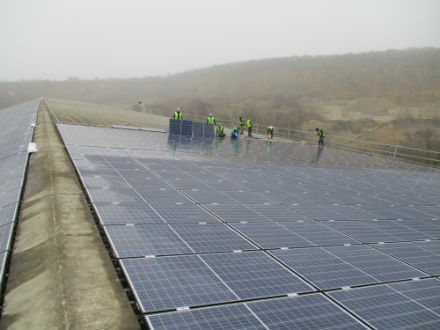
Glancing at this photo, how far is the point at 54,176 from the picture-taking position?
11.0 meters

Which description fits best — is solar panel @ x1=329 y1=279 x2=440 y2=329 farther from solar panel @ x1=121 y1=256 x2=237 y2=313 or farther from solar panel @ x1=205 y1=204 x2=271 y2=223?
solar panel @ x1=205 y1=204 x2=271 y2=223

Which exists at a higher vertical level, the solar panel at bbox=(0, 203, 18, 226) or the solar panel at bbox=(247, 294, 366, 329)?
the solar panel at bbox=(247, 294, 366, 329)

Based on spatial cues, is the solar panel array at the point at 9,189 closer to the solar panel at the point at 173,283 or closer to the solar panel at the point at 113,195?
the solar panel at the point at 113,195

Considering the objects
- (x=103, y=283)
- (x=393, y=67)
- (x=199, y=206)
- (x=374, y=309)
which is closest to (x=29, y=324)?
(x=103, y=283)

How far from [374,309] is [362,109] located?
113m

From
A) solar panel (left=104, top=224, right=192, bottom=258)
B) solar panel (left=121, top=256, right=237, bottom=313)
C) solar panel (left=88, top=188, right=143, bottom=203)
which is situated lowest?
solar panel (left=121, top=256, right=237, bottom=313)

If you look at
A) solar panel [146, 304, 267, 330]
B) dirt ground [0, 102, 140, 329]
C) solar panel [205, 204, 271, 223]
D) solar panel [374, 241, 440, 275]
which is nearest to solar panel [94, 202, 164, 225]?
dirt ground [0, 102, 140, 329]

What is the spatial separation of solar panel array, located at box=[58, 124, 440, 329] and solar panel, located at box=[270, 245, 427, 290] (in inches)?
0.8

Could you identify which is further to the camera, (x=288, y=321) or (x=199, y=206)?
(x=199, y=206)

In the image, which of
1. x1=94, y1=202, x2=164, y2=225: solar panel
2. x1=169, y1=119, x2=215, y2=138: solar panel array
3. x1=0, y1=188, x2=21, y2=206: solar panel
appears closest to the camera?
x1=94, y1=202, x2=164, y2=225: solar panel

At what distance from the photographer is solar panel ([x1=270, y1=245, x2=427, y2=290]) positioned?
575 centimetres

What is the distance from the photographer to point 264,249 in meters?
6.69

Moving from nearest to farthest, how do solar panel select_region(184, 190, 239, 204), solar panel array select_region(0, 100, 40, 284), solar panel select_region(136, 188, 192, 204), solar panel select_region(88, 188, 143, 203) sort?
solar panel array select_region(0, 100, 40, 284) < solar panel select_region(88, 188, 143, 203) < solar panel select_region(136, 188, 192, 204) < solar panel select_region(184, 190, 239, 204)

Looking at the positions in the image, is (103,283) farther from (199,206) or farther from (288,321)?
(199,206)
